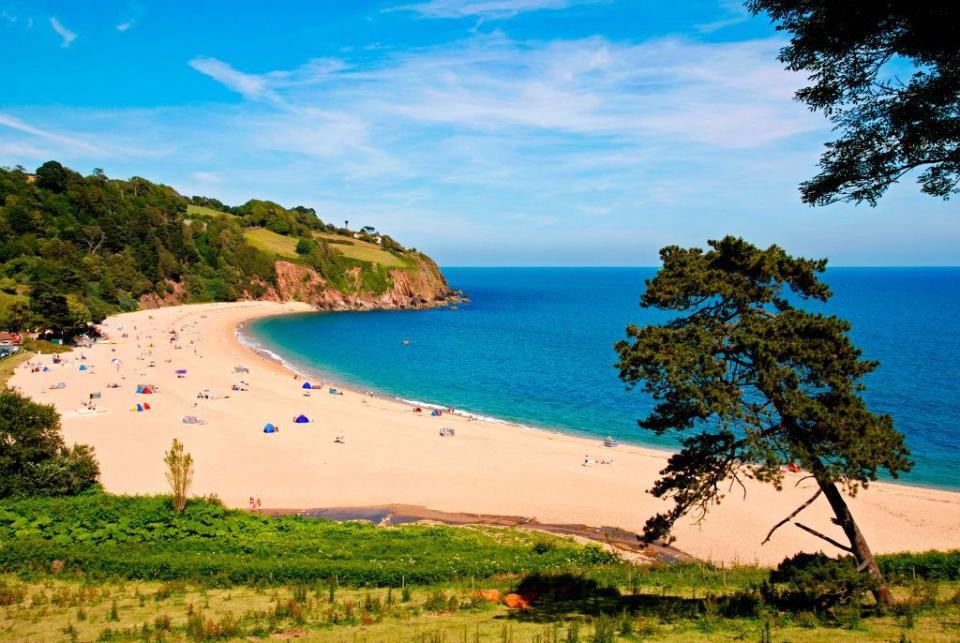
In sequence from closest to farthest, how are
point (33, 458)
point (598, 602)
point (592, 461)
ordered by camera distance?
point (598, 602) < point (33, 458) < point (592, 461)

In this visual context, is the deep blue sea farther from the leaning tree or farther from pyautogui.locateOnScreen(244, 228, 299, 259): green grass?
the leaning tree

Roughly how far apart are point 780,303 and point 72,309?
7572 centimetres

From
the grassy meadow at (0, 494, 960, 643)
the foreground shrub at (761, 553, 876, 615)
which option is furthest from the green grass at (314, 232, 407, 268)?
the foreground shrub at (761, 553, 876, 615)

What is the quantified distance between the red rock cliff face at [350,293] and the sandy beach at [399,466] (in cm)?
8119

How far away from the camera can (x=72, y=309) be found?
215 feet

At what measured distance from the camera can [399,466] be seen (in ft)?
109

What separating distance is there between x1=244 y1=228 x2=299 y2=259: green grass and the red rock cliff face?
534 centimetres

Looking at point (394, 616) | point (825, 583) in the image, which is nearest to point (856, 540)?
point (825, 583)

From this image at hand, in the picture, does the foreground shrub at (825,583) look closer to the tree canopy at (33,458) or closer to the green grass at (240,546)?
the green grass at (240,546)

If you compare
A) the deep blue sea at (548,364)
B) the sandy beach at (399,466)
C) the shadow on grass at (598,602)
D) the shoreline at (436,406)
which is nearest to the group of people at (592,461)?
the sandy beach at (399,466)

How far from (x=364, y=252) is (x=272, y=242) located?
23386 millimetres

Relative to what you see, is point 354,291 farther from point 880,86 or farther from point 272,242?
point 880,86

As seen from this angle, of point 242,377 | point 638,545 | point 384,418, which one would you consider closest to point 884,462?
Result: point 638,545

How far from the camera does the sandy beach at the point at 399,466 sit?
25.8 m
